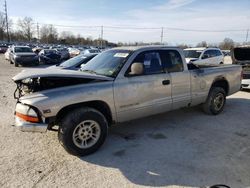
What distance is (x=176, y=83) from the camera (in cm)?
539

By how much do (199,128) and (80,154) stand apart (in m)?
2.80

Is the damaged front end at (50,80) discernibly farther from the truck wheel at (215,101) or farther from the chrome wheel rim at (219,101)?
the chrome wheel rim at (219,101)

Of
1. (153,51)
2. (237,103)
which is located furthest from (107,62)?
(237,103)

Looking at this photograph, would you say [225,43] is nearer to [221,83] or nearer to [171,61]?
[221,83]

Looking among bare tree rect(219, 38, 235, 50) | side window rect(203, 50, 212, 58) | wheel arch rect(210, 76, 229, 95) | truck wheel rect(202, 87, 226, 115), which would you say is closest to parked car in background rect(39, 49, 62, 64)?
side window rect(203, 50, 212, 58)

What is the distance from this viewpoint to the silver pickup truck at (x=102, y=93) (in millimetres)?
3918

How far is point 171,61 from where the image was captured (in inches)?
213

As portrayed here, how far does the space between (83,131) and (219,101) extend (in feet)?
13.3

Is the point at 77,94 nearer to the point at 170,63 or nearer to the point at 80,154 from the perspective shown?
the point at 80,154

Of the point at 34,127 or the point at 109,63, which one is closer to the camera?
the point at 34,127

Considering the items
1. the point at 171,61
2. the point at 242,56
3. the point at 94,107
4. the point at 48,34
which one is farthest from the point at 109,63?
the point at 48,34

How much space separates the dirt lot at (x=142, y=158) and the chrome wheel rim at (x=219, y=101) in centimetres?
68

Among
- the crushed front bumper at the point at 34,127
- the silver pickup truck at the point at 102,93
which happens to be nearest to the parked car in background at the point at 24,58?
the silver pickup truck at the point at 102,93

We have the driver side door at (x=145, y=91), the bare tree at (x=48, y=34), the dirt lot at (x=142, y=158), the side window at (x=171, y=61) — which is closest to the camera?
the dirt lot at (x=142, y=158)
